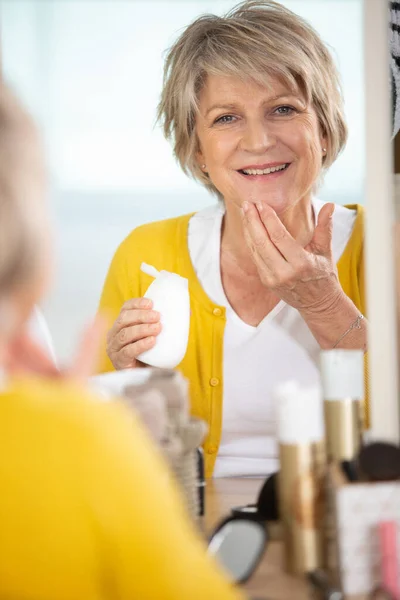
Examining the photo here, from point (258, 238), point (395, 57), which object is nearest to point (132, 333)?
point (258, 238)

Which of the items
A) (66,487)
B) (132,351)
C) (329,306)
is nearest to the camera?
(66,487)

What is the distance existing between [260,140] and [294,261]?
274mm

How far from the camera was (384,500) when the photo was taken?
2.55 ft

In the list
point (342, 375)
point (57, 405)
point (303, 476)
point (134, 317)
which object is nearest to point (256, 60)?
point (134, 317)

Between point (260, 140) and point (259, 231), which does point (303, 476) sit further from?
point (260, 140)

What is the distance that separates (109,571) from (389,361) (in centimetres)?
36

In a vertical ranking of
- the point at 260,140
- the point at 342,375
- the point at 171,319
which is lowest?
the point at 342,375

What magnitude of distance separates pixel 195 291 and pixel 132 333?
346mm

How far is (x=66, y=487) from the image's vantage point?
62 cm

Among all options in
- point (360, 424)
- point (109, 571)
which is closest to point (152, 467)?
point (109, 571)

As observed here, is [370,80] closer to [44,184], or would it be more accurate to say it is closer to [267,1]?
[44,184]

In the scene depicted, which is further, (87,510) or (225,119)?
(225,119)

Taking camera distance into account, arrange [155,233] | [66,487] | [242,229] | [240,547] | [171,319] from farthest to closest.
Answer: [155,233] < [242,229] < [171,319] < [240,547] < [66,487]

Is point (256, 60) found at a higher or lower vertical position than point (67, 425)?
higher
